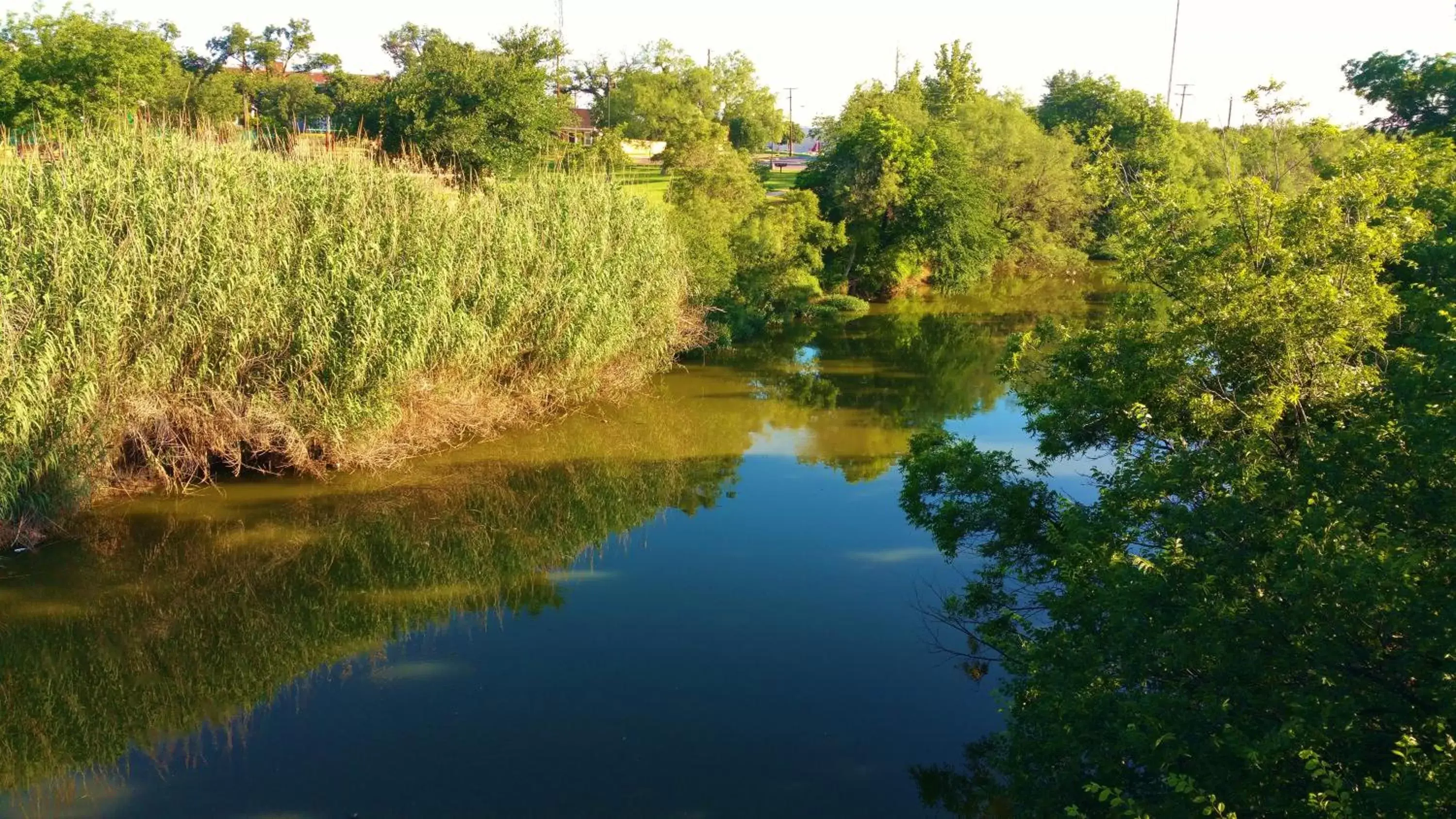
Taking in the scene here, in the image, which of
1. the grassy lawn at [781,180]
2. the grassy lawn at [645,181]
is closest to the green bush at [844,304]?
the grassy lawn at [645,181]

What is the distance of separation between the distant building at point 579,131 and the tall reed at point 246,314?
20244 mm

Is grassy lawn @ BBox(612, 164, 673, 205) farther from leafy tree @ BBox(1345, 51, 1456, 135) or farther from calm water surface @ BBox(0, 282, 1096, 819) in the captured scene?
leafy tree @ BBox(1345, 51, 1456, 135)

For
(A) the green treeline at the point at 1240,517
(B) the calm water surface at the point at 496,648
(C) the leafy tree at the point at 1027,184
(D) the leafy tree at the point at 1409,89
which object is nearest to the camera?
(A) the green treeline at the point at 1240,517

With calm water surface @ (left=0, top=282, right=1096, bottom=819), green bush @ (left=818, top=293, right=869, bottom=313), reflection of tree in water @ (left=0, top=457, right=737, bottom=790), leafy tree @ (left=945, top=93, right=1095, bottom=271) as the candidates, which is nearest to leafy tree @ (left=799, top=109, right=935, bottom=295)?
green bush @ (left=818, top=293, right=869, bottom=313)

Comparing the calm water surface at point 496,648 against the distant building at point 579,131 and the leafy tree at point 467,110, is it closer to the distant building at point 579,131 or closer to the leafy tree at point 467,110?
the leafy tree at point 467,110

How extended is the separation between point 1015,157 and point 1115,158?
39.3 metres

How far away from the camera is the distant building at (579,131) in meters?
45.5

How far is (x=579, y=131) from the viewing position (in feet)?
202

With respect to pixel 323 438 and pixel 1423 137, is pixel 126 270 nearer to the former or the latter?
pixel 323 438

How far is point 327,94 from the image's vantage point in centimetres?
5838

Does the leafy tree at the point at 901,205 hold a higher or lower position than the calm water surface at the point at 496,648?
higher

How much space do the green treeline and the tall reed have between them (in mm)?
11428

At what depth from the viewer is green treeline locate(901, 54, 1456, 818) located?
6.46m

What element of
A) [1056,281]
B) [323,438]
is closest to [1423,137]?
[323,438]
